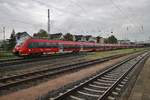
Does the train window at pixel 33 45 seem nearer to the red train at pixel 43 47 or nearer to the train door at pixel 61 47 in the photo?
the red train at pixel 43 47

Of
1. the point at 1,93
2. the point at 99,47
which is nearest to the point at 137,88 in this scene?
the point at 1,93

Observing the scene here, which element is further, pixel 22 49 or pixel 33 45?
pixel 33 45

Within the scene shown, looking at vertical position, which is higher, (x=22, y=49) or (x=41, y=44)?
(x=41, y=44)

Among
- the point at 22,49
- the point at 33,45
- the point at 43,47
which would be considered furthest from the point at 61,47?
the point at 22,49

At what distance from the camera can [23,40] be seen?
3000 cm

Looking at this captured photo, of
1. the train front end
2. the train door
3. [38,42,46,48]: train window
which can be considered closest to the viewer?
the train front end

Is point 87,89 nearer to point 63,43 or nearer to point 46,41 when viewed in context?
point 46,41

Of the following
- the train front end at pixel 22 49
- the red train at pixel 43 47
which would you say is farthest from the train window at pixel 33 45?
the train front end at pixel 22 49

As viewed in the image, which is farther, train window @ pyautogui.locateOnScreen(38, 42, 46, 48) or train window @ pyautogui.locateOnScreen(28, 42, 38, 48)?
train window @ pyautogui.locateOnScreen(38, 42, 46, 48)

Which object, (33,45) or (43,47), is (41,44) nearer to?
(43,47)

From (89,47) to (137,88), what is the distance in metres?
46.1

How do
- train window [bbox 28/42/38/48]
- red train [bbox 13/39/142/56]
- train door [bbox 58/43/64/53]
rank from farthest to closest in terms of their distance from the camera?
train door [bbox 58/43/64/53], train window [bbox 28/42/38/48], red train [bbox 13/39/142/56]

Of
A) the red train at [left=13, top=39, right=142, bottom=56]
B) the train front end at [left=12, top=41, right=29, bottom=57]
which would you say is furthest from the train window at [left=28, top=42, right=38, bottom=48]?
the train front end at [left=12, top=41, right=29, bottom=57]

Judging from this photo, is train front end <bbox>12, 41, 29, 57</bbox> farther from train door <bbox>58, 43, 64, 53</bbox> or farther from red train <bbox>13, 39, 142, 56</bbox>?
train door <bbox>58, 43, 64, 53</bbox>
